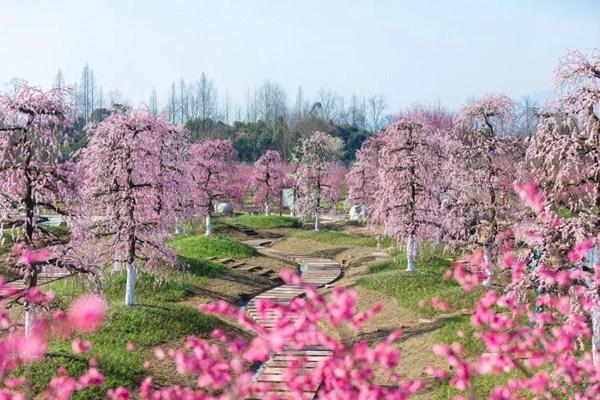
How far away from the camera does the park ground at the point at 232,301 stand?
12.6 meters

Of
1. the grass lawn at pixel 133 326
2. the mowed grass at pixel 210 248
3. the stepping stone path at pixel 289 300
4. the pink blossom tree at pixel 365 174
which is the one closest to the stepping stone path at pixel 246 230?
the stepping stone path at pixel 289 300

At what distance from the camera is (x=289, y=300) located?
66.7 feet

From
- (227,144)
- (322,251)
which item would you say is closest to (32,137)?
(322,251)

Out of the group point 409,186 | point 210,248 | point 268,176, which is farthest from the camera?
point 268,176

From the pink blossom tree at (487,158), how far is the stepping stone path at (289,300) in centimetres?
624

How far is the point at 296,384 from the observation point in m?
5.27

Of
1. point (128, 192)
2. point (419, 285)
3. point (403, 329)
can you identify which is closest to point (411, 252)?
point (419, 285)

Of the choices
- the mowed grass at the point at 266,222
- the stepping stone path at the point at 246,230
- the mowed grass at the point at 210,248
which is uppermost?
the mowed grass at the point at 266,222

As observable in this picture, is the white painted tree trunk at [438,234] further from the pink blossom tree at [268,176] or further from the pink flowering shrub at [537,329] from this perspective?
the pink blossom tree at [268,176]

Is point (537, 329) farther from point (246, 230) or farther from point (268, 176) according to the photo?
point (268, 176)

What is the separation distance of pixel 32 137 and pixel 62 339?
4.72 m

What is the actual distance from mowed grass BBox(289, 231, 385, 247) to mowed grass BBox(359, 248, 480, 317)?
791 centimetres

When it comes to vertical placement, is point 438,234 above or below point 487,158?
below

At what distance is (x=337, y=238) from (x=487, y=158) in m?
16.4
